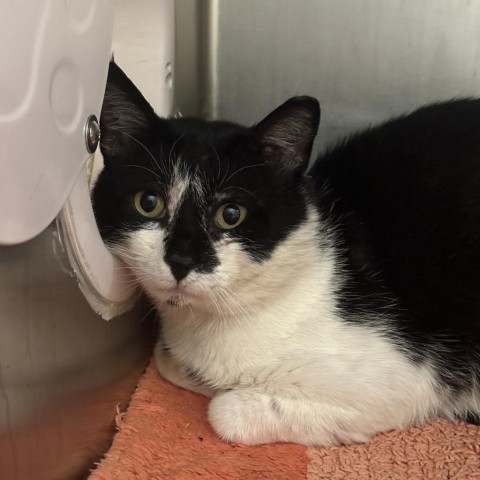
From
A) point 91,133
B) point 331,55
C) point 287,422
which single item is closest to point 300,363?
point 287,422

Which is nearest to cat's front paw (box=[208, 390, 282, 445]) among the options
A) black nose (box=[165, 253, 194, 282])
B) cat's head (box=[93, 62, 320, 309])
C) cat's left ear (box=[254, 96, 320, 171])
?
cat's head (box=[93, 62, 320, 309])

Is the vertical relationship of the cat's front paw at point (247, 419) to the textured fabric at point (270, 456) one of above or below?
above

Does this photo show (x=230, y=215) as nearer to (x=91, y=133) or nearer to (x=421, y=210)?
(x=91, y=133)

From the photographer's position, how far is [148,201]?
1.01 metres

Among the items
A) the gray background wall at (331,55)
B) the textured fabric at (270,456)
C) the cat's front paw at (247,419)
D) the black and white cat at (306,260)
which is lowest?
the textured fabric at (270,456)

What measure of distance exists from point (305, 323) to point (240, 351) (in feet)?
0.43

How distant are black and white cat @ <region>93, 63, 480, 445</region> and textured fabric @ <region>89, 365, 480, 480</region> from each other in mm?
29

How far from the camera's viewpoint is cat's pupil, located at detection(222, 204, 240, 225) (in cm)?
100

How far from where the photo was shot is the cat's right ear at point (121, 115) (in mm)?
988

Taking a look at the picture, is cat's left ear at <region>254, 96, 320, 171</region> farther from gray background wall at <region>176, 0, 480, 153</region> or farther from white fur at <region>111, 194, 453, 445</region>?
gray background wall at <region>176, 0, 480, 153</region>

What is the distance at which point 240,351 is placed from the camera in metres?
1.12

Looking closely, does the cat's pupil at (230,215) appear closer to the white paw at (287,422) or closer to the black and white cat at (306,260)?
the black and white cat at (306,260)

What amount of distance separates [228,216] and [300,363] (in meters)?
0.30

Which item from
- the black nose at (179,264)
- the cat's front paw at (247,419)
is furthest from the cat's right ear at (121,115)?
the cat's front paw at (247,419)
